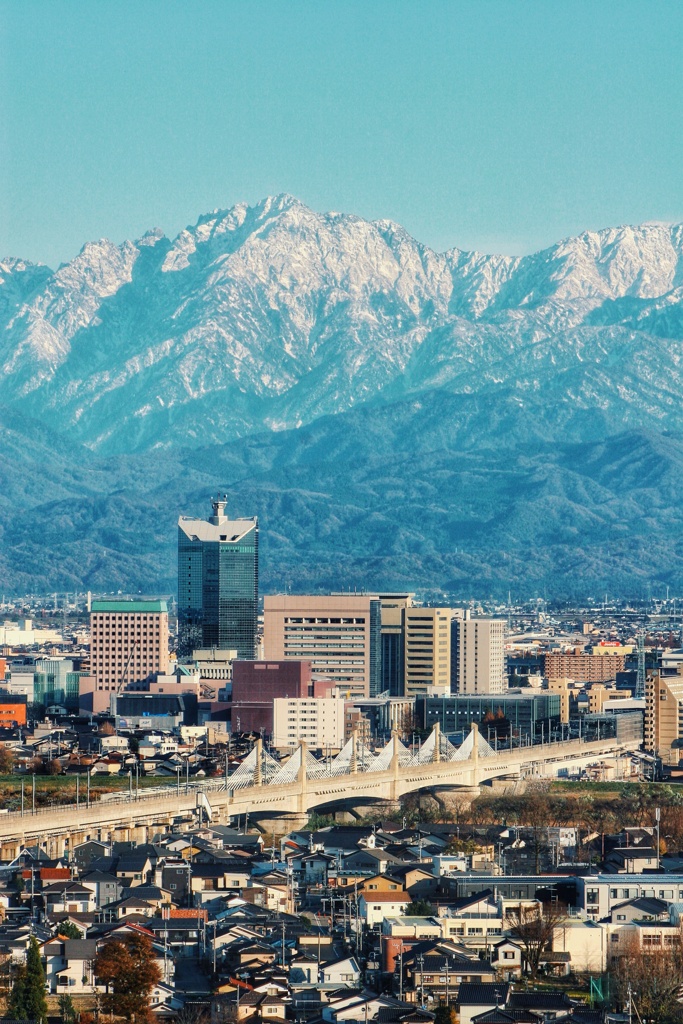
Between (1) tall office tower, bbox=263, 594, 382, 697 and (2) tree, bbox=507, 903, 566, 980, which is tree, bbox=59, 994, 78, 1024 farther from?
(1) tall office tower, bbox=263, 594, 382, 697

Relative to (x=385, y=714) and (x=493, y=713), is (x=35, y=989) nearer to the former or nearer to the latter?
(x=493, y=713)

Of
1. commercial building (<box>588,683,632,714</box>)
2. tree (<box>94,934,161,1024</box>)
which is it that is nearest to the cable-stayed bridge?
tree (<box>94,934,161,1024</box>)

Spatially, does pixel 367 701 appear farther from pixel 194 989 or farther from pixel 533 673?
pixel 194 989

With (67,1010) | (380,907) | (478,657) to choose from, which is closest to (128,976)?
(67,1010)

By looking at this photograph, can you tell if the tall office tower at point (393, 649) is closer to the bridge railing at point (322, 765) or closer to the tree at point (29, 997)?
the bridge railing at point (322, 765)

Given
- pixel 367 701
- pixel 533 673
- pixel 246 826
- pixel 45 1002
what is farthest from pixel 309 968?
pixel 533 673
